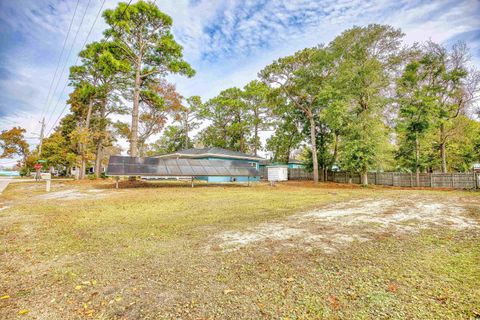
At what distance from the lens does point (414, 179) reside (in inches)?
747

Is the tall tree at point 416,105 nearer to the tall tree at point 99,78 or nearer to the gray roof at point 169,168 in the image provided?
the gray roof at point 169,168

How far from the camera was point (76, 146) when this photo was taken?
23750 millimetres

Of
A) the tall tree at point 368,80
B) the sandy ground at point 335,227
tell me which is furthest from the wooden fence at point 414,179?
the sandy ground at point 335,227

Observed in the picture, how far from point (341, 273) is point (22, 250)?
17.3ft

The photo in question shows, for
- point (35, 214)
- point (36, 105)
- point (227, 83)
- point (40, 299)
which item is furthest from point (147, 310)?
point (36, 105)

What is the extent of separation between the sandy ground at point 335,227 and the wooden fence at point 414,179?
13.2m

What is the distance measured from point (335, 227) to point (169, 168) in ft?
45.8

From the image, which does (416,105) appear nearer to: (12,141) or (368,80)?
(368,80)

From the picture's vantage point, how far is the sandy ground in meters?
4.24

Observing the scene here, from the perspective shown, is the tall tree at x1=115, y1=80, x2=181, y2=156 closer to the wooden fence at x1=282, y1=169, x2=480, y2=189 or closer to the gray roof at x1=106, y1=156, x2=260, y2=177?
the gray roof at x1=106, y1=156, x2=260, y2=177

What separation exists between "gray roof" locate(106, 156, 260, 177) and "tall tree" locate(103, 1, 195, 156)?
1.77m

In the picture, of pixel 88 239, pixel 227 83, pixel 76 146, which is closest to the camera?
pixel 88 239

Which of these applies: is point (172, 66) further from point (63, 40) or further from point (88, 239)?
point (88, 239)

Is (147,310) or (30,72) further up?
(30,72)
